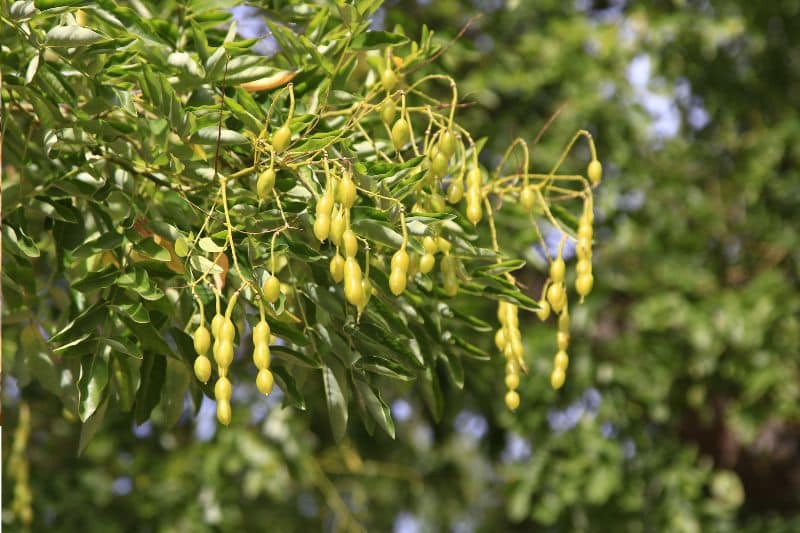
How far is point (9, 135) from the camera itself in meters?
1.61

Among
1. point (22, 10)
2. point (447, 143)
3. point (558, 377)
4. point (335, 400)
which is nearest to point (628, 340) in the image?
point (558, 377)

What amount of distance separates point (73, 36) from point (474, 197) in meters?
0.51

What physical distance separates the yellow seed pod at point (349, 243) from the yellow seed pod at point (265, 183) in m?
0.11

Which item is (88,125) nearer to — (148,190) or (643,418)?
(148,190)

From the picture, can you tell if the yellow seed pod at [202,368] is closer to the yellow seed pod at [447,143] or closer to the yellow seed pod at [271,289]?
the yellow seed pod at [271,289]

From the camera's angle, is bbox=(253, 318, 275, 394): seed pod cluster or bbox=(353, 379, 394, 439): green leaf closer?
bbox=(253, 318, 275, 394): seed pod cluster

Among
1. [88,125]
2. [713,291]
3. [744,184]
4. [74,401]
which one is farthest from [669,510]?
[88,125]

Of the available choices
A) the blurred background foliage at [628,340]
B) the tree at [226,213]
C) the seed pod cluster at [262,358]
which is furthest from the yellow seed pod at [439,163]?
the blurred background foliage at [628,340]

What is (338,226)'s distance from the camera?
4.01 feet

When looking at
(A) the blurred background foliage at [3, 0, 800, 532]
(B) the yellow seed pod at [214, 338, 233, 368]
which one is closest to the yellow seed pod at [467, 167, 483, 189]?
(B) the yellow seed pod at [214, 338, 233, 368]

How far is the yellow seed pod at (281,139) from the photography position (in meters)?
1.28

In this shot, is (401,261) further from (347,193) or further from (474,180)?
(474,180)

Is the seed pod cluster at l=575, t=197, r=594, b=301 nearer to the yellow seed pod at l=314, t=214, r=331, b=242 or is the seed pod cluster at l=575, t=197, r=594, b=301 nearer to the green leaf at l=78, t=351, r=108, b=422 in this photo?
the yellow seed pod at l=314, t=214, r=331, b=242

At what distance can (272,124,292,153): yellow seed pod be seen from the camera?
1278mm
